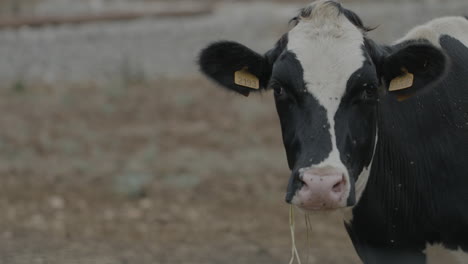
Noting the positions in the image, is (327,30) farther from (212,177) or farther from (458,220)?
(212,177)

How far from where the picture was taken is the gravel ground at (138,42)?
18.6m

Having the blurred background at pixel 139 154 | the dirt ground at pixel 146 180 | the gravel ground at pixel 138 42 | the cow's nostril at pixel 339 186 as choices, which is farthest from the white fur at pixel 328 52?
the gravel ground at pixel 138 42

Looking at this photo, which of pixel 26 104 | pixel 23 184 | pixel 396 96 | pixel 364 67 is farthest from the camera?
pixel 26 104

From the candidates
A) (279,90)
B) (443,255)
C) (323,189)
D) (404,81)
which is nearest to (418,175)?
(443,255)

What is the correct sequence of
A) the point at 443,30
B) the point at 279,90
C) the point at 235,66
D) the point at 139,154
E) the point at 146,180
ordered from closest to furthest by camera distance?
the point at 279,90
the point at 235,66
the point at 443,30
the point at 146,180
the point at 139,154

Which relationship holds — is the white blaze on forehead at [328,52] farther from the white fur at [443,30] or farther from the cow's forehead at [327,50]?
the white fur at [443,30]

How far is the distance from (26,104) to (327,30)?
1150 centimetres

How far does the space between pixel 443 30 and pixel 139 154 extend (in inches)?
301

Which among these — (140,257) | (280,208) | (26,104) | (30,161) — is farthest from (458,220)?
(26,104)

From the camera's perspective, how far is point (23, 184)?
1141 cm

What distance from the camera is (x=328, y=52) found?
16.2 ft

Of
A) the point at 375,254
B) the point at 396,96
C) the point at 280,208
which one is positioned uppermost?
the point at 396,96

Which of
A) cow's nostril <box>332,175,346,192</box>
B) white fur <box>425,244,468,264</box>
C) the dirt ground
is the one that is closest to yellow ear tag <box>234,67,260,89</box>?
cow's nostril <box>332,175,346,192</box>

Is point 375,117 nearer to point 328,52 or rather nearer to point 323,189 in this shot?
point 328,52
